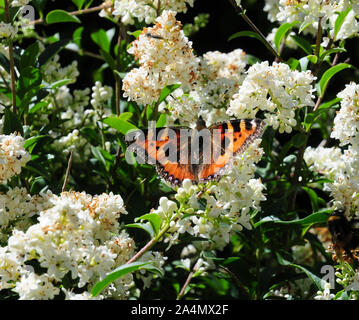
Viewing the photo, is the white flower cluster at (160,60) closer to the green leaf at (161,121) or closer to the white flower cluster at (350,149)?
the green leaf at (161,121)

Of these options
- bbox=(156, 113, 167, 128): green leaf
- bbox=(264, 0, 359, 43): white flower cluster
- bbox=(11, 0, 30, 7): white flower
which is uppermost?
bbox=(11, 0, 30, 7): white flower

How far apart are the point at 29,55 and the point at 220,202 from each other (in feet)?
4.64

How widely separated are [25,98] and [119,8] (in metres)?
0.71

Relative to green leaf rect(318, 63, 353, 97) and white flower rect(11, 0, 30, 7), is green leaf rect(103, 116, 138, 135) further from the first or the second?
green leaf rect(318, 63, 353, 97)

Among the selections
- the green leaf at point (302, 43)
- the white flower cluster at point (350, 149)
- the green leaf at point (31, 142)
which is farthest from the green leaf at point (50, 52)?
the white flower cluster at point (350, 149)

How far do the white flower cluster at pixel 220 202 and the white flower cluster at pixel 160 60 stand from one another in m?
0.51

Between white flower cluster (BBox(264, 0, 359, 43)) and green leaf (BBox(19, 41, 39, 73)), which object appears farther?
green leaf (BBox(19, 41, 39, 73))

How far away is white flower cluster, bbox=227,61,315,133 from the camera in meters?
2.35

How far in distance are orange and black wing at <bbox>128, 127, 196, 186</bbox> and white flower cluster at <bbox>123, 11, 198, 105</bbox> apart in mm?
196

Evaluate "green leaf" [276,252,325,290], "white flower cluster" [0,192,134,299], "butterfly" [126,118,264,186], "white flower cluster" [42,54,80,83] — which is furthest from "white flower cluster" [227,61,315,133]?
"white flower cluster" [42,54,80,83]

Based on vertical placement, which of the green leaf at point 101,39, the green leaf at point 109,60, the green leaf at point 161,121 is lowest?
the green leaf at point 161,121

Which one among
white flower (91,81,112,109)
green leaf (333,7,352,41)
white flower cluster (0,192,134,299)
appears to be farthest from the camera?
white flower (91,81,112,109)

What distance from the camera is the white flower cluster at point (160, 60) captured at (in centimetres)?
242

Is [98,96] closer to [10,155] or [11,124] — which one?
[11,124]
